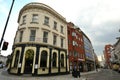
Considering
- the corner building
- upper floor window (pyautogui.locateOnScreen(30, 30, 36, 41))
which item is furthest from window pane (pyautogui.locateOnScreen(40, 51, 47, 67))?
upper floor window (pyautogui.locateOnScreen(30, 30, 36, 41))

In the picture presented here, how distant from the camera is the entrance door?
20681mm

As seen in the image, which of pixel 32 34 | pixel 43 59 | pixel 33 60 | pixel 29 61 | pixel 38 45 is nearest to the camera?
pixel 33 60

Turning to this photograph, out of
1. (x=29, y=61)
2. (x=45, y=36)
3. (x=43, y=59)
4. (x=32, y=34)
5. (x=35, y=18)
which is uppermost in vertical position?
(x=35, y=18)

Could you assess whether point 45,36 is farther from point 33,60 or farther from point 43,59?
point 33,60

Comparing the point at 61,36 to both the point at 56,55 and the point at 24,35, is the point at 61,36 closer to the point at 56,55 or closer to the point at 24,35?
the point at 56,55

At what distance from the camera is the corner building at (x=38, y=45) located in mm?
20953

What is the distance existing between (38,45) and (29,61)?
3.14 metres

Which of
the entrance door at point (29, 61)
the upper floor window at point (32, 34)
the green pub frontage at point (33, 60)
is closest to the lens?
the green pub frontage at point (33, 60)

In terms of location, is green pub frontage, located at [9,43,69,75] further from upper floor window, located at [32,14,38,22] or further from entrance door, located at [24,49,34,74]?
upper floor window, located at [32,14,38,22]

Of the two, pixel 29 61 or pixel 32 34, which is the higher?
pixel 32 34

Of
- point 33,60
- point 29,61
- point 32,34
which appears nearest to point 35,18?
point 32,34

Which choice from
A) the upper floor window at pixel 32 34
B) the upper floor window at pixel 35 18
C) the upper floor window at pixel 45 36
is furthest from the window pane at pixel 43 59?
the upper floor window at pixel 35 18

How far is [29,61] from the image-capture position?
21.1 m

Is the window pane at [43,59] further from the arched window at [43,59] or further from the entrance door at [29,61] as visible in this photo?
the entrance door at [29,61]
